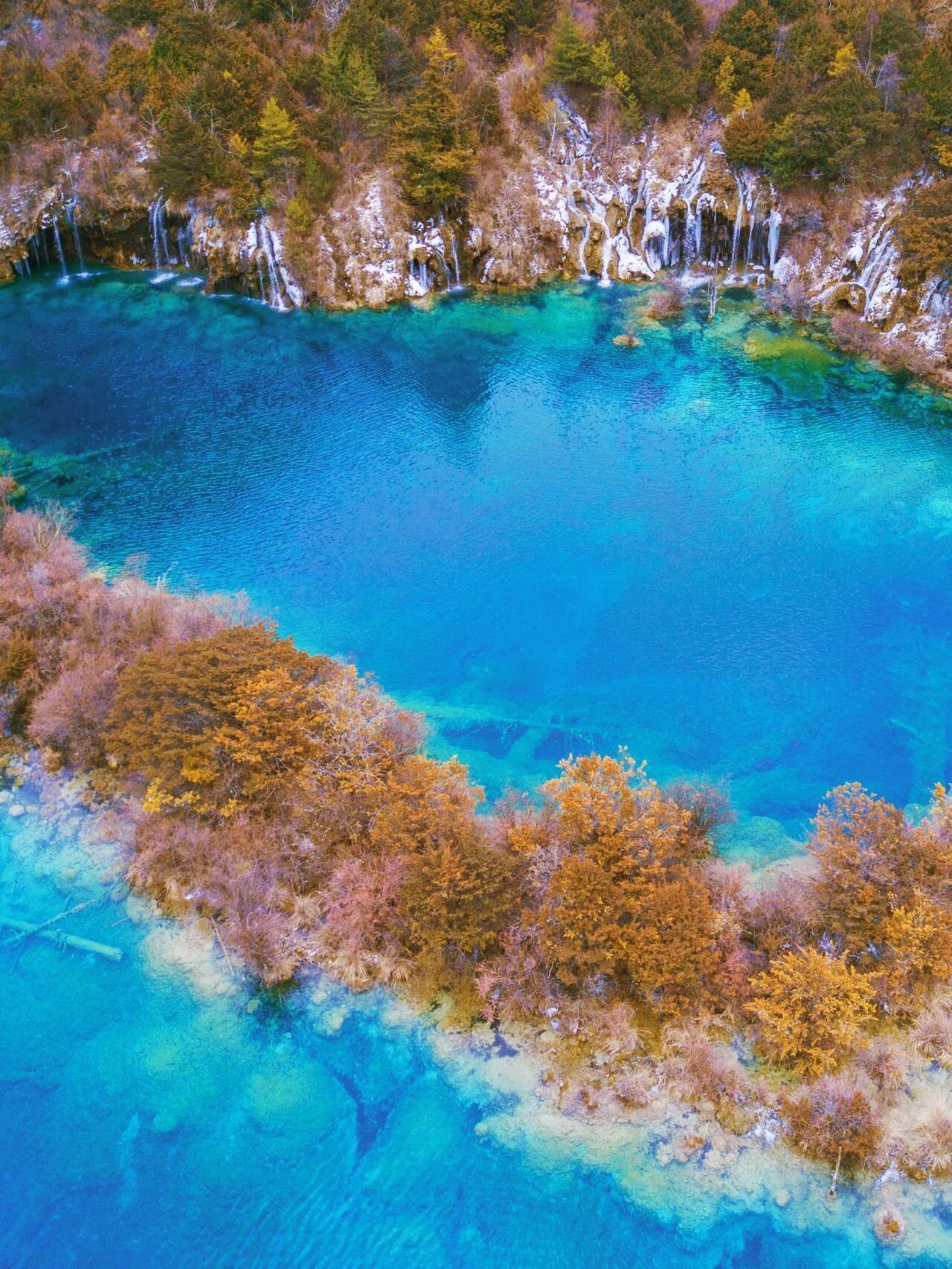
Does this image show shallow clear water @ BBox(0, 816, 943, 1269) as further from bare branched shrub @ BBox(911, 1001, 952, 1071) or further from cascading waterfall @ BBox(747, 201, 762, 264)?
cascading waterfall @ BBox(747, 201, 762, 264)

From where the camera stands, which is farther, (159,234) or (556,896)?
(159,234)

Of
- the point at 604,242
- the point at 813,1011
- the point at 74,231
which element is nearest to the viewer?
the point at 813,1011

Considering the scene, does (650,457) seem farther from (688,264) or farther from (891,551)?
(688,264)

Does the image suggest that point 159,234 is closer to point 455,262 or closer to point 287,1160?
point 455,262

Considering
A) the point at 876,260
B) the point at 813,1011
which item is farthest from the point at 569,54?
the point at 813,1011

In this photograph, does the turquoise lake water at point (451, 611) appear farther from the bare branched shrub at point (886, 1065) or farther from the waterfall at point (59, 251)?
the bare branched shrub at point (886, 1065)

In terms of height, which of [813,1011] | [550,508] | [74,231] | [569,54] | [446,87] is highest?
[569,54]
